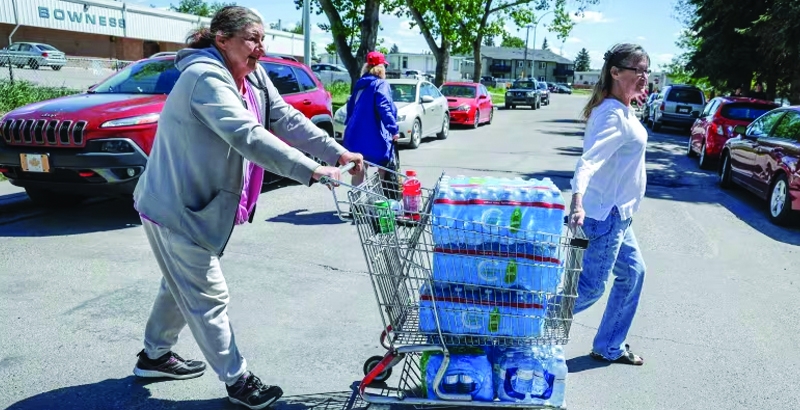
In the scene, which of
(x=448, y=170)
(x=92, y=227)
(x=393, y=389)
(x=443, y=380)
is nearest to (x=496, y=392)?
(x=443, y=380)

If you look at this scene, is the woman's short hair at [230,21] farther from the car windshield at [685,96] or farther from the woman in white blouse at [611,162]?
the car windshield at [685,96]

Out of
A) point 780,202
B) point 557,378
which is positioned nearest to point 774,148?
point 780,202

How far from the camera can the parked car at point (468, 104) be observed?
68.6ft

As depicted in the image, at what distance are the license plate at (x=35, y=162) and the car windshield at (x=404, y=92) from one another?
991 cm

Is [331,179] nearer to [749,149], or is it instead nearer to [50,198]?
[50,198]

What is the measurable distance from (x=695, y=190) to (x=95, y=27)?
1883 inches

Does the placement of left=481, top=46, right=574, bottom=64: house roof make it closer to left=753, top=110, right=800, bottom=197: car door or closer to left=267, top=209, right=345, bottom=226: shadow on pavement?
left=753, top=110, right=800, bottom=197: car door

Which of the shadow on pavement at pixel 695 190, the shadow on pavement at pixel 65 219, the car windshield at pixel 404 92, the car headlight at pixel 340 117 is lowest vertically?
the shadow on pavement at pixel 695 190

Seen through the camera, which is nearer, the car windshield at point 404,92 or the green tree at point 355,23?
the car windshield at point 404,92

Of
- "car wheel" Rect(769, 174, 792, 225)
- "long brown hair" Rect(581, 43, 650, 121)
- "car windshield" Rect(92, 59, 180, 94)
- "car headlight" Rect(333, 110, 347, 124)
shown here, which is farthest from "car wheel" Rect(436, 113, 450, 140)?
"long brown hair" Rect(581, 43, 650, 121)

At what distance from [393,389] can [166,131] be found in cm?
173

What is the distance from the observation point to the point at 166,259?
315cm

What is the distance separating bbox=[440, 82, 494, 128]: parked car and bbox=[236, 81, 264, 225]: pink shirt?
17819 millimetres

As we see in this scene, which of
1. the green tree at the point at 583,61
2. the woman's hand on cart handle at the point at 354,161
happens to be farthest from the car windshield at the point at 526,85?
the green tree at the point at 583,61
